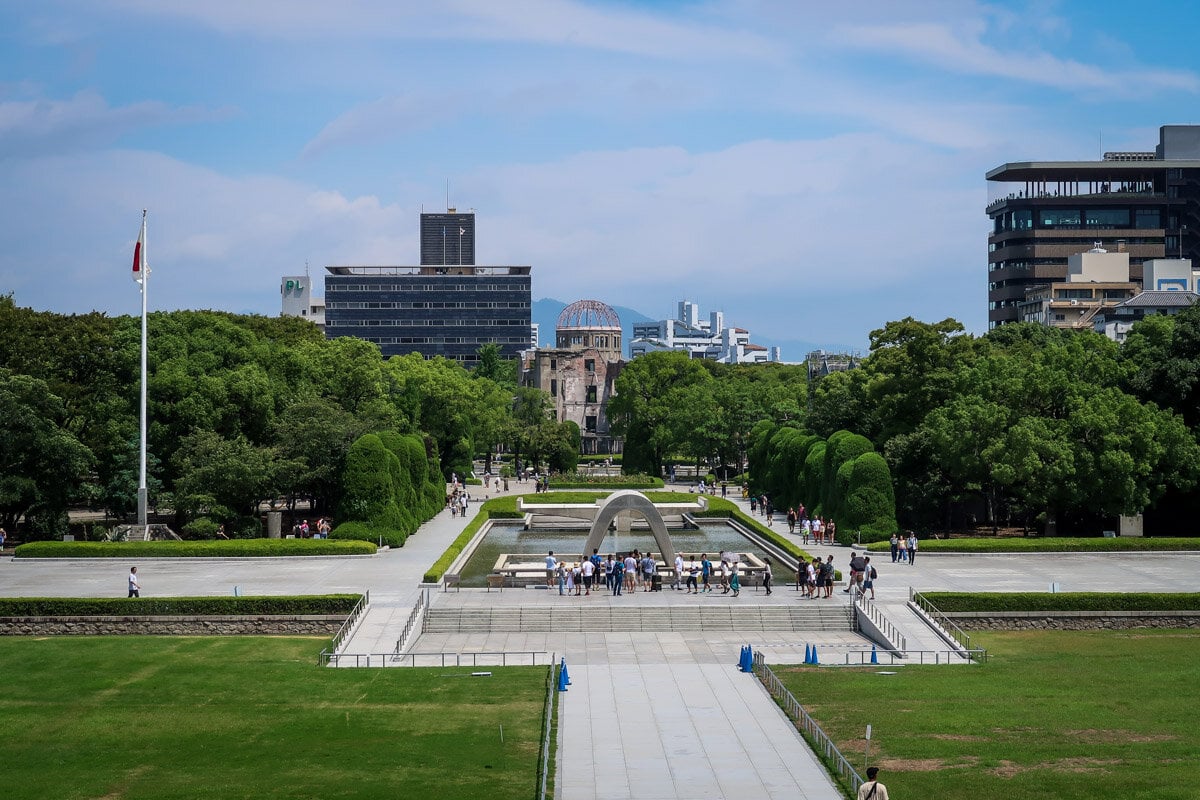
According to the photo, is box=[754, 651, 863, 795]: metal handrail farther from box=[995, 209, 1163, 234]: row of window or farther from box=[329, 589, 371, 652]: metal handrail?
box=[995, 209, 1163, 234]: row of window

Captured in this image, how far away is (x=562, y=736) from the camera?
2753 centimetres

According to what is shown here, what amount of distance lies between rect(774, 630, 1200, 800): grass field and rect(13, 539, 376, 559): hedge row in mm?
25352

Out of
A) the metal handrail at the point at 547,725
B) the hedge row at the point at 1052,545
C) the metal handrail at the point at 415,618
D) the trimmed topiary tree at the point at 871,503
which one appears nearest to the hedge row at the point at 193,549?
the metal handrail at the point at 415,618

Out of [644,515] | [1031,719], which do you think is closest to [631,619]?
[644,515]

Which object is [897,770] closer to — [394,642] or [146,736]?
[146,736]

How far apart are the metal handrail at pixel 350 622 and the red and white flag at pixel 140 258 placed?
19182 mm

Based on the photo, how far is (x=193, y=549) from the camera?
53875 mm

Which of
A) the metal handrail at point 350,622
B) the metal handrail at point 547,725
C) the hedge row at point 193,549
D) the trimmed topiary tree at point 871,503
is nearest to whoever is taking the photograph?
the metal handrail at point 547,725

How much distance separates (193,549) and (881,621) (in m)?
27.6

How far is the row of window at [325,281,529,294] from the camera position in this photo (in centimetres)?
19700

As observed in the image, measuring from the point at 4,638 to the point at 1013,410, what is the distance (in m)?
40.3

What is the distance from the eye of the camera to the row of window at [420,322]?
198 m

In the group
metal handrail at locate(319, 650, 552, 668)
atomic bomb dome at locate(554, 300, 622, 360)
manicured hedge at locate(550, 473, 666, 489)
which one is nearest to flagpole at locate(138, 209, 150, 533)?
metal handrail at locate(319, 650, 552, 668)

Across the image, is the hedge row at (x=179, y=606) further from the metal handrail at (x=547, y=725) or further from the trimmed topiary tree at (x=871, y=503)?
the trimmed topiary tree at (x=871, y=503)
